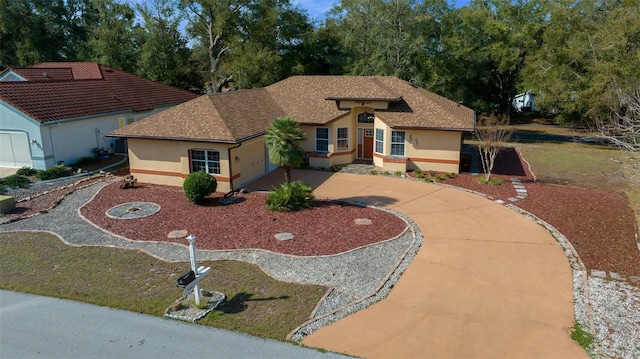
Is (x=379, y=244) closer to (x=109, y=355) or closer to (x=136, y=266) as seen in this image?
(x=136, y=266)

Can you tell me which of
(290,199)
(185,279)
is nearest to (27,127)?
(290,199)

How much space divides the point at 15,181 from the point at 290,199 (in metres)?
13.7

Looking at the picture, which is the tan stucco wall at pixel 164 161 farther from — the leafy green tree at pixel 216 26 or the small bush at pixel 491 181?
the leafy green tree at pixel 216 26

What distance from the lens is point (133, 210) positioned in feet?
58.2

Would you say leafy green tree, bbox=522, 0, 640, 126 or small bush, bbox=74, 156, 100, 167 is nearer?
small bush, bbox=74, 156, 100, 167

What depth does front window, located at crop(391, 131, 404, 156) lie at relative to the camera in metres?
24.5

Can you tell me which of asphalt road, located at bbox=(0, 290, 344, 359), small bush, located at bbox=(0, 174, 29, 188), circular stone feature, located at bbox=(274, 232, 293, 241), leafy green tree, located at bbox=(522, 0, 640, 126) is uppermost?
leafy green tree, located at bbox=(522, 0, 640, 126)

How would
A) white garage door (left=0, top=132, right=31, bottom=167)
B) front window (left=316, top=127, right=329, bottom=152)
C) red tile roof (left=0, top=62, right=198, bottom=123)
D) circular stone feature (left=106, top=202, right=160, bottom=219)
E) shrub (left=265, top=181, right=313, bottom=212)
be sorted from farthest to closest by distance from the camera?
front window (left=316, top=127, right=329, bottom=152) → red tile roof (left=0, top=62, right=198, bottom=123) → white garage door (left=0, top=132, right=31, bottom=167) → shrub (left=265, top=181, right=313, bottom=212) → circular stone feature (left=106, top=202, right=160, bottom=219)

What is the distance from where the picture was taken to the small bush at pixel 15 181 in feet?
67.1

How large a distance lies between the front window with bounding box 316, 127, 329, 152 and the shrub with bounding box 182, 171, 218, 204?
8876 mm

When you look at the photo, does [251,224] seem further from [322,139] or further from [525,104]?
[525,104]

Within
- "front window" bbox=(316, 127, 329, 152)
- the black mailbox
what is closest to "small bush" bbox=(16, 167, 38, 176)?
"front window" bbox=(316, 127, 329, 152)

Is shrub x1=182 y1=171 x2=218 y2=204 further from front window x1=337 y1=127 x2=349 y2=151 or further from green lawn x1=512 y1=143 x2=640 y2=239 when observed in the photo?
green lawn x1=512 y1=143 x2=640 y2=239

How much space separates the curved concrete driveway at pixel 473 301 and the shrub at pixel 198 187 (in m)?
8.49
